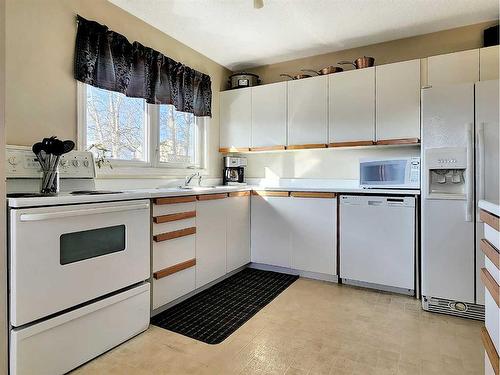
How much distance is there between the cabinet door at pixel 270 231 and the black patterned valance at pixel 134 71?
1282 millimetres

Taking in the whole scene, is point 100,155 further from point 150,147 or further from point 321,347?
point 321,347

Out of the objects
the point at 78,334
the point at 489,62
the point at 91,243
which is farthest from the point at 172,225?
the point at 489,62

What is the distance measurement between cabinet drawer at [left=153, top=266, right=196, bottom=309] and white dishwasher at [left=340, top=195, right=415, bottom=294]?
4.71 ft

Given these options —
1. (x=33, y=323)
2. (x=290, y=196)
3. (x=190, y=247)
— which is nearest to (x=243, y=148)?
Answer: (x=290, y=196)

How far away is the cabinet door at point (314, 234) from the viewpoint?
2992 millimetres

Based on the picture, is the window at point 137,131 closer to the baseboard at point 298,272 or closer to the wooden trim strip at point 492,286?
the baseboard at point 298,272

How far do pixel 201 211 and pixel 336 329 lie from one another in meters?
1.40

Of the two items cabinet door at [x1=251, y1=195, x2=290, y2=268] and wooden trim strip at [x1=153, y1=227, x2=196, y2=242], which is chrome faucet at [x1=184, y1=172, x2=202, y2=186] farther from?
wooden trim strip at [x1=153, y1=227, x2=196, y2=242]

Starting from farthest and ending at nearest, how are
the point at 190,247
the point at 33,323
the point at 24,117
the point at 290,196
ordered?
the point at 290,196 < the point at 190,247 < the point at 24,117 < the point at 33,323

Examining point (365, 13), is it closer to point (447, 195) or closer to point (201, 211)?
point (447, 195)

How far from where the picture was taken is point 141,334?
2.03m

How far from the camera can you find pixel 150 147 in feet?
9.69

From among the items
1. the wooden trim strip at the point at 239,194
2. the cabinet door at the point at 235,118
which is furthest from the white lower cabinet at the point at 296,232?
the cabinet door at the point at 235,118

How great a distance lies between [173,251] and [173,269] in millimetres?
136
